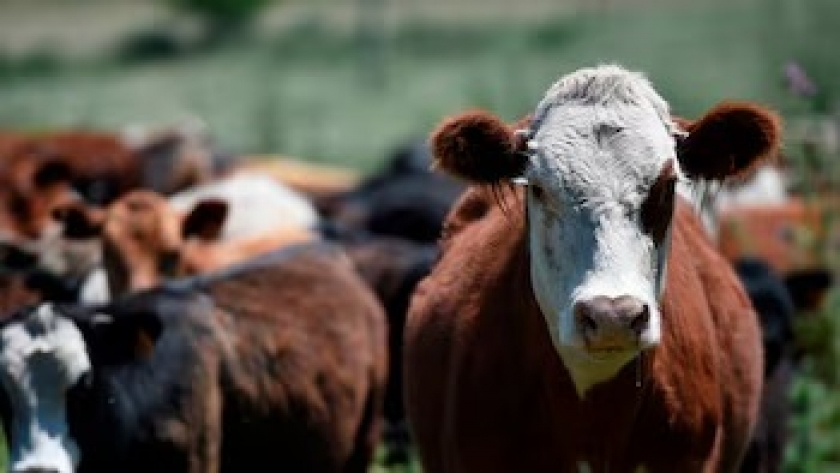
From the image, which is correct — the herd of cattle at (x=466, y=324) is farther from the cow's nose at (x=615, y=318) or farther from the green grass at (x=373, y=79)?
the green grass at (x=373, y=79)

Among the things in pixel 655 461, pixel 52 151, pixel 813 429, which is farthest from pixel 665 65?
pixel 655 461

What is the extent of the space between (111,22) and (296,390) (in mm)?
48896

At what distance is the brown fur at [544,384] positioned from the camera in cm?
711

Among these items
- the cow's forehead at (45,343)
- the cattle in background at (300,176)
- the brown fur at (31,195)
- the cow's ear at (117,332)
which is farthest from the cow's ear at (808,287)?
the cattle in background at (300,176)

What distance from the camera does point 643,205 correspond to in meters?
6.67

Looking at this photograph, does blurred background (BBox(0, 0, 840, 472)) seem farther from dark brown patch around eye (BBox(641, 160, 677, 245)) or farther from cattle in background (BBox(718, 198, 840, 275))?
dark brown patch around eye (BBox(641, 160, 677, 245))

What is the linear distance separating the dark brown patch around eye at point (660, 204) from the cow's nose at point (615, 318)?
15.6 inches

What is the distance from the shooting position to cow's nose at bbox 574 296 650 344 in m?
6.32

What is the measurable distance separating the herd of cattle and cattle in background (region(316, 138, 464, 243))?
1801 mm

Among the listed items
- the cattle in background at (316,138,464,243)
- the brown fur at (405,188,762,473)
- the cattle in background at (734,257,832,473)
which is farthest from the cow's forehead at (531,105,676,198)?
the cattle in background at (316,138,464,243)

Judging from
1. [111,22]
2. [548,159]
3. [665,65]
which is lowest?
[111,22]

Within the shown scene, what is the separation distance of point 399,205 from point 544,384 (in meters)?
7.99

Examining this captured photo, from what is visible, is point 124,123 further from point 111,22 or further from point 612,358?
point 612,358

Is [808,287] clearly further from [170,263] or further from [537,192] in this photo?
[537,192]
